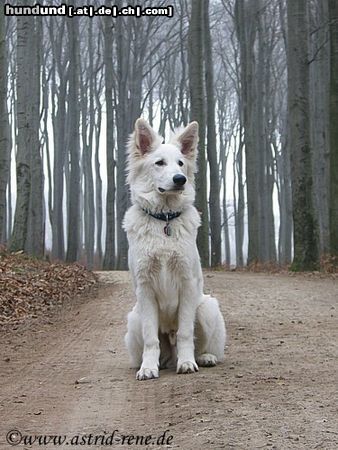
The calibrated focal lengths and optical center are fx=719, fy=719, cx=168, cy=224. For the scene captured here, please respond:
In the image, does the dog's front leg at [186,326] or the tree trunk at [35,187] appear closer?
the dog's front leg at [186,326]

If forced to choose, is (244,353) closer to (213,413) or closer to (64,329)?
(213,413)

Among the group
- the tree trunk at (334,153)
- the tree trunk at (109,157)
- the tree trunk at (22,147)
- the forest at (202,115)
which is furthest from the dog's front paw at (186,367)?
the tree trunk at (109,157)

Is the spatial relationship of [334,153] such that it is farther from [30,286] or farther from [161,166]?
[161,166]

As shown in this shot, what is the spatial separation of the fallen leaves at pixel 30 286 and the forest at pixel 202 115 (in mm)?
1601

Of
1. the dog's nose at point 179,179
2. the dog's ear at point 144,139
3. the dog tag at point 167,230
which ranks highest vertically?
the dog's ear at point 144,139

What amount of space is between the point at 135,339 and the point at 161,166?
1479 mm

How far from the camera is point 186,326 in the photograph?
5.84 metres

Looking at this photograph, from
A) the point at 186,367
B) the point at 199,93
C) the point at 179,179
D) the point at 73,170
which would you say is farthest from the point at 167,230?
the point at 73,170

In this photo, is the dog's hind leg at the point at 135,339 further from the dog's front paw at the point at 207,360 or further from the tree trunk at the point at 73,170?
the tree trunk at the point at 73,170

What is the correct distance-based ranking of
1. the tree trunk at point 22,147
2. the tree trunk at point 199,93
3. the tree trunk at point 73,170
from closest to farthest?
the tree trunk at point 22,147 < the tree trunk at point 199,93 < the tree trunk at point 73,170

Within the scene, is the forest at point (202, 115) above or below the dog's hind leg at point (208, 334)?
above

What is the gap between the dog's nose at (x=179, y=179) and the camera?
5.79 m

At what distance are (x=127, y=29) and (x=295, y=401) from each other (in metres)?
28.1

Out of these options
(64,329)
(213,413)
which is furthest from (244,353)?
(64,329)
